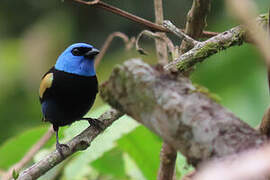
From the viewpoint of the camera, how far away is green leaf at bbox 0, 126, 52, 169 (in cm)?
312

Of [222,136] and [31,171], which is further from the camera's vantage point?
[31,171]

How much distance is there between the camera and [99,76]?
22.3 feet

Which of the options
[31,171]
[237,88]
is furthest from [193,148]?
[237,88]

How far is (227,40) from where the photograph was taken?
2248mm

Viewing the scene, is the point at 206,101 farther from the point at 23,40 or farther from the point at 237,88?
the point at 23,40

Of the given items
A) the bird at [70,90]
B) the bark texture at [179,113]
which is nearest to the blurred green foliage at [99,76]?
the bird at [70,90]

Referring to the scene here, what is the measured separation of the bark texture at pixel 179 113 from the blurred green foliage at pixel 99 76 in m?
1.34

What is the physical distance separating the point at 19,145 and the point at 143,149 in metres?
0.89

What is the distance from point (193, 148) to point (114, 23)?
8331 mm

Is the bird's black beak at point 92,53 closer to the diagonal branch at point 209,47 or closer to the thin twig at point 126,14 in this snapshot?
the thin twig at point 126,14

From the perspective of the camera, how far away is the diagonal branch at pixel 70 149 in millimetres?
2111

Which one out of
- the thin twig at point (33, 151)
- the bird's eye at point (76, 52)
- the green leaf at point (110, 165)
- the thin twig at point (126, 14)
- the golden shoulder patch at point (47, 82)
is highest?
the thin twig at point (126, 14)

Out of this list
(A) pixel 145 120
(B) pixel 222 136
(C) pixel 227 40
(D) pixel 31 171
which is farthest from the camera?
(C) pixel 227 40

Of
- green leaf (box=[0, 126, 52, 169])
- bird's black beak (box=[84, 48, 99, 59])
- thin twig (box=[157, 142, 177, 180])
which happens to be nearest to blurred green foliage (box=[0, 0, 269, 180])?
green leaf (box=[0, 126, 52, 169])
